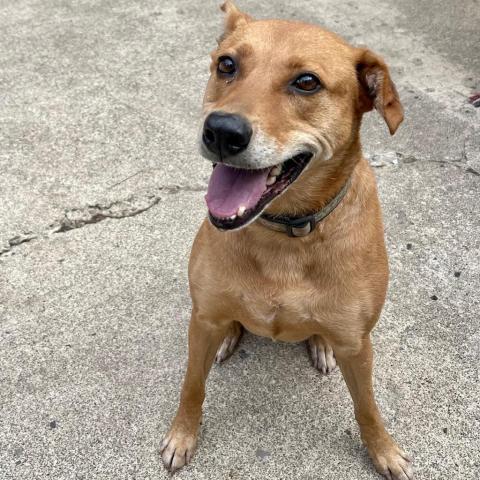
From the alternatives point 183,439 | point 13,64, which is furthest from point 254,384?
point 13,64

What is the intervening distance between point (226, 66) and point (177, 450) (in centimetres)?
159

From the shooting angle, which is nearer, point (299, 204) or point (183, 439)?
point (299, 204)

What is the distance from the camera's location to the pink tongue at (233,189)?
1899 millimetres

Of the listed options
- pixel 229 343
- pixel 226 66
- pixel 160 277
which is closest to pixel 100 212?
pixel 160 277

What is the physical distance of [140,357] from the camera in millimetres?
2881

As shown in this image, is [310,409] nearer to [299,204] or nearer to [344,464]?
[344,464]

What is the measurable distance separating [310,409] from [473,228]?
1.61 metres

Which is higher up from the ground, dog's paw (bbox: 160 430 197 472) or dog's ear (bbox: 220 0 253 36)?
dog's ear (bbox: 220 0 253 36)

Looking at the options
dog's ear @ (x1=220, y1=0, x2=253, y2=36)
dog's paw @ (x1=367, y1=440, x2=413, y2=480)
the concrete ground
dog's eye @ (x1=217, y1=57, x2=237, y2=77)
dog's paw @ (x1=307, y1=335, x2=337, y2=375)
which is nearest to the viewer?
dog's eye @ (x1=217, y1=57, x2=237, y2=77)

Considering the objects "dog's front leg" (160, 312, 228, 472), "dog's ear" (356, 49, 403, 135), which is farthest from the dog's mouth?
"dog's front leg" (160, 312, 228, 472)

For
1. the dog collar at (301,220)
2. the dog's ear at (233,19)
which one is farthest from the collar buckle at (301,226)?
the dog's ear at (233,19)

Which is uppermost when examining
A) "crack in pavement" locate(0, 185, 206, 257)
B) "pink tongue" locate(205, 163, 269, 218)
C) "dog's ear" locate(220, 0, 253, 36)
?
"dog's ear" locate(220, 0, 253, 36)

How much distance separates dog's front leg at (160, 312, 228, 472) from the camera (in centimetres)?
241

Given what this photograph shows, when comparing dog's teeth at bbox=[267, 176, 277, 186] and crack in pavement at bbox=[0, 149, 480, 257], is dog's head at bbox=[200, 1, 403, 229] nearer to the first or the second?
dog's teeth at bbox=[267, 176, 277, 186]
